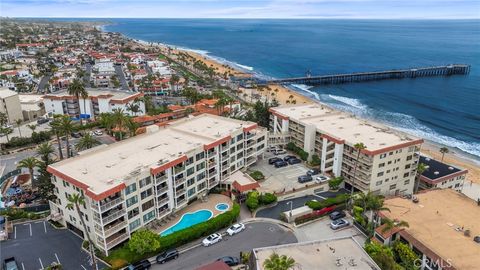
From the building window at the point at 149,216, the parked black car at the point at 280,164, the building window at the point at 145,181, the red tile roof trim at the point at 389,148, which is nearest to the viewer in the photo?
the building window at the point at 145,181

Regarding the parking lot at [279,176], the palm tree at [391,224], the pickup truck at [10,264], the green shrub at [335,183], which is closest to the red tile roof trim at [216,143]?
the parking lot at [279,176]

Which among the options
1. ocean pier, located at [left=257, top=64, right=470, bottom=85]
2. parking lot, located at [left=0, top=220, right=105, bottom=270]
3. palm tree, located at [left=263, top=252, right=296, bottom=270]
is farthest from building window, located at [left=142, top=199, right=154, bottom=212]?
ocean pier, located at [left=257, top=64, right=470, bottom=85]

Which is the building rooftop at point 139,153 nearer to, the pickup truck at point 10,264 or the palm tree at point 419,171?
the pickup truck at point 10,264

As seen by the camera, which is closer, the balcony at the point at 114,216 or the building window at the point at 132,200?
the balcony at the point at 114,216

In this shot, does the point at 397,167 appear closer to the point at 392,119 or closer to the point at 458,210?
the point at 458,210

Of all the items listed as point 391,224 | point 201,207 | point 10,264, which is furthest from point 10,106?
point 391,224

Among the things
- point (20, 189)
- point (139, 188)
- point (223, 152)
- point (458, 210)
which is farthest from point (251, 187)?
point (20, 189)

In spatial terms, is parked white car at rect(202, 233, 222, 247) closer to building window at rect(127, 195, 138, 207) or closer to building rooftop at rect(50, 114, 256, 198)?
building window at rect(127, 195, 138, 207)

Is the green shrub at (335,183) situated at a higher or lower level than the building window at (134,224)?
lower

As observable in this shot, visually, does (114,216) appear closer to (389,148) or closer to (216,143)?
(216,143)
